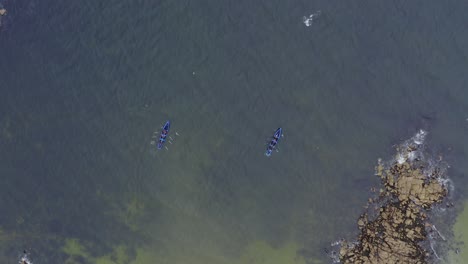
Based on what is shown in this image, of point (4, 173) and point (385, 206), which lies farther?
point (4, 173)

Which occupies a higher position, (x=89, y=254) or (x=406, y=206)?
(x=406, y=206)

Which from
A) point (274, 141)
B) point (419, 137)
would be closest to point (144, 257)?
point (274, 141)

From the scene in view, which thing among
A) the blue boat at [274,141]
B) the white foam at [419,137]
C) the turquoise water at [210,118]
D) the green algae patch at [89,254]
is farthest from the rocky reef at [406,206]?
the green algae patch at [89,254]

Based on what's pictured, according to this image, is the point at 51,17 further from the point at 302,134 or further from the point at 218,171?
the point at 302,134

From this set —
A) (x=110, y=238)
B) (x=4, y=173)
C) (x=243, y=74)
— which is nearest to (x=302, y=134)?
(x=243, y=74)

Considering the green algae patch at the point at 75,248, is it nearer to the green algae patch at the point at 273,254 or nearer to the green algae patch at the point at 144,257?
the green algae patch at the point at 144,257

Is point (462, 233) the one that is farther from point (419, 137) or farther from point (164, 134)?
point (164, 134)

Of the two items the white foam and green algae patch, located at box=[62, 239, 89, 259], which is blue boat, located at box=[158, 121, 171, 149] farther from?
the white foam
